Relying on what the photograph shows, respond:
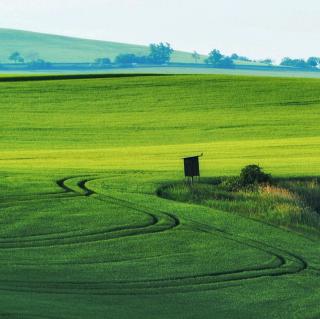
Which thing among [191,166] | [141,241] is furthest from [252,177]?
[141,241]

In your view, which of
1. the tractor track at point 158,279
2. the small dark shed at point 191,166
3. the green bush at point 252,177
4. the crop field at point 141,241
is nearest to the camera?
the crop field at point 141,241

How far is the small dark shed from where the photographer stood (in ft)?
80.3

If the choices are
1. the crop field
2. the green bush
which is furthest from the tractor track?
the green bush

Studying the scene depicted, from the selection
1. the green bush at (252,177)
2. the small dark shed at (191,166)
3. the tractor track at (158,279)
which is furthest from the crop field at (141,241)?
the green bush at (252,177)

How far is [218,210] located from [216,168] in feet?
27.2

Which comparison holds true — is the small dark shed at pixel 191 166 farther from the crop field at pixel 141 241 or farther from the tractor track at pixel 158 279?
the tractor track at pixel 158 279

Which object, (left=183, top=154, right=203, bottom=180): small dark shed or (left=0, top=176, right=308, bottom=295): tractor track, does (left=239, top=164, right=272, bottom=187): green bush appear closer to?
(left=183, top=154, right=203, bottom=180): small dark shed

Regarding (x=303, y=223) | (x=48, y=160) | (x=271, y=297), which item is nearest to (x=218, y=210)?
(x=303, y=223)

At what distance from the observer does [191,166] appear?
24.6 m

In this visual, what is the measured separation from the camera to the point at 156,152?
38.2 m

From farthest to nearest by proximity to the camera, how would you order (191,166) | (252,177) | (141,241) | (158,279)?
(252,177)
(191,166)
(141,241)
(158,279)

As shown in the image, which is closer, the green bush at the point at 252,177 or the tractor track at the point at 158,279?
the tractor track at the point at 158,279

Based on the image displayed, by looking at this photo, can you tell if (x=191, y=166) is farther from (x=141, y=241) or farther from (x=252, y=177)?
(x=141, y=241)

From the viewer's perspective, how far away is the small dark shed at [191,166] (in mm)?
24484
